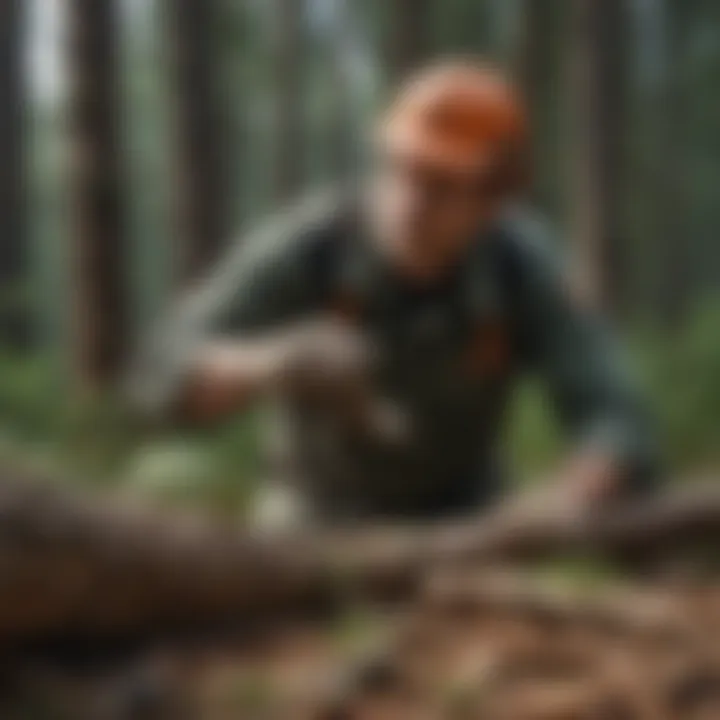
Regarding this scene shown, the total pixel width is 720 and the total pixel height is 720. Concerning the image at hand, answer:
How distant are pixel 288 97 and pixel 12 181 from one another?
211 mm

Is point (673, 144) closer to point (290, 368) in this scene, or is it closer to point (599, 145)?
point (599, 145)

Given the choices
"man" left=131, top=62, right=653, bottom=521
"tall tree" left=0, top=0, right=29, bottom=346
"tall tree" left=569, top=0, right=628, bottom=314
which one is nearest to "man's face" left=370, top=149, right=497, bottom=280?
"man" left=131, top=62, right=653, bottom=521

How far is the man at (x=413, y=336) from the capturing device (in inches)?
42.9

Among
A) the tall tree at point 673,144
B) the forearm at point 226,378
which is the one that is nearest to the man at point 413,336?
the forearm at point 226,378

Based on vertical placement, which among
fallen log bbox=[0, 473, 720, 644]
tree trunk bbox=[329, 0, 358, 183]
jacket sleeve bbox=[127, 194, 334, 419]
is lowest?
fallen log bbox=[0, 473, 720, 644]

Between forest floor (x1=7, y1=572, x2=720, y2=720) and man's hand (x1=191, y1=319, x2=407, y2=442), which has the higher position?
man's hand (x1=191, y1=319, x2=407, y2=442)

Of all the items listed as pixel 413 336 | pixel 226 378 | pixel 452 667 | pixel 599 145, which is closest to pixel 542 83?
pixel 599 145

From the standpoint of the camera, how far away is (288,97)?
1.13 metres

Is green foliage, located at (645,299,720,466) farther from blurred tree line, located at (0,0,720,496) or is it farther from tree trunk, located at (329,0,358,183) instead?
tree trunk, located at (329,0,358,183)

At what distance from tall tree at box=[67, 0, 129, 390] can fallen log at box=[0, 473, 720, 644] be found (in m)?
0.10

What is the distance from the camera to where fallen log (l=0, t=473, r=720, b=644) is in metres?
1.09

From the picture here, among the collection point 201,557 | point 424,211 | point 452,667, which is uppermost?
point 424,211

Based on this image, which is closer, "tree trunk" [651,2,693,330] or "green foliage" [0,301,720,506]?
"green foliage" [0,301,720,506]

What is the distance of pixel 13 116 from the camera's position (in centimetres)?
107
